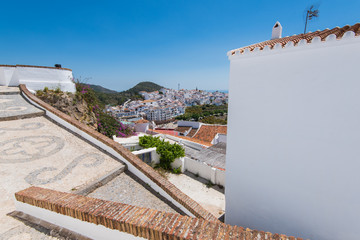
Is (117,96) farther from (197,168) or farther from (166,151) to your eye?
(197,168)

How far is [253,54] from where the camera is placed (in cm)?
345

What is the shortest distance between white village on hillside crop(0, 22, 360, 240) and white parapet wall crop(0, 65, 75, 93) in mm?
4951

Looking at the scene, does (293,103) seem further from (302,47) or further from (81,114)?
(81,114)

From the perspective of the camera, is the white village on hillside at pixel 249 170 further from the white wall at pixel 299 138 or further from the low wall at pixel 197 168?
Answer: the low wall at pixel 197 168

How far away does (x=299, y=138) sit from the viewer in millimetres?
3182

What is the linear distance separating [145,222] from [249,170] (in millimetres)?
2906

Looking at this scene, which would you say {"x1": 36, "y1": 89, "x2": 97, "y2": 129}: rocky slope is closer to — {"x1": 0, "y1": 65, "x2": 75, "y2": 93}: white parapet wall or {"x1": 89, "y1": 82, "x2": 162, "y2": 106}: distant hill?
{"x1": 0, "y1": 65, "x2": 75, "y2": 93}: white parapet wall

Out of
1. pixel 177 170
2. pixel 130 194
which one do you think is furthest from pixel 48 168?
pixel 177 170

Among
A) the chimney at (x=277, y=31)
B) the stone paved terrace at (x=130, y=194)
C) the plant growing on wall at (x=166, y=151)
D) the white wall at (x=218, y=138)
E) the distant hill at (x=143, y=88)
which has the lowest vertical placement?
the white wall at (x=218, y=138)

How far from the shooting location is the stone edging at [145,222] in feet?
5.89

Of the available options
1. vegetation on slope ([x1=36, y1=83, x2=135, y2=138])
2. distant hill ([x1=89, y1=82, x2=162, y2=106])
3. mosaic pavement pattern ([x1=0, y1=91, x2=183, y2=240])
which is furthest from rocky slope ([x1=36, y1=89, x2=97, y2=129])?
distant hill ([x1=89, y1=82, x2=162, y2=106])

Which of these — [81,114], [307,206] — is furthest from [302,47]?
[81,114]

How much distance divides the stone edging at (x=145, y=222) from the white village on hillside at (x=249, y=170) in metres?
0.01

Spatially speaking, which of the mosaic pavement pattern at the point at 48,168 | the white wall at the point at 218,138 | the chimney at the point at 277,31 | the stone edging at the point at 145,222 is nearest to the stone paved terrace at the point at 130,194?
the mosaic pavement pattern at the point at 48,168
